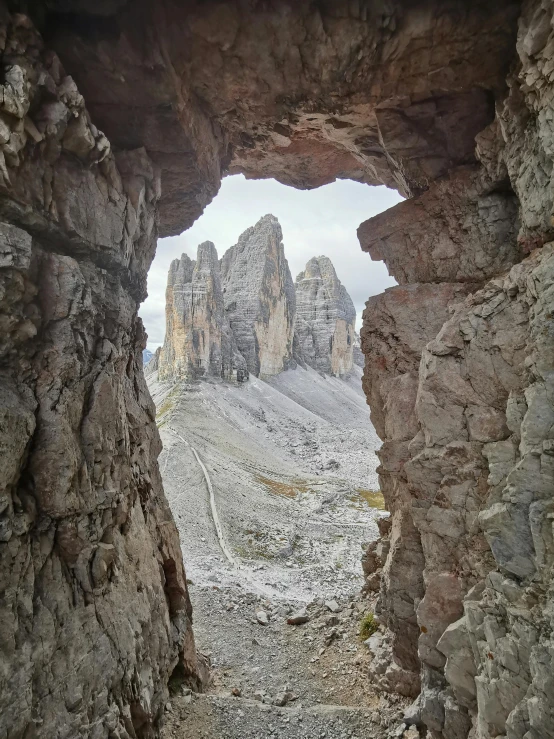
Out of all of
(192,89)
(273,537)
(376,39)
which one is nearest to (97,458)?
(192,89)

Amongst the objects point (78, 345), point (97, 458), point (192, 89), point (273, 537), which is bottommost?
point (273, 537)

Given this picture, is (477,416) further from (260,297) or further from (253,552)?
(260,297)

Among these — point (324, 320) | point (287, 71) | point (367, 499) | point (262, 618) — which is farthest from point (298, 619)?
point (324, 320)

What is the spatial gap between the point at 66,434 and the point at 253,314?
91.8 meters

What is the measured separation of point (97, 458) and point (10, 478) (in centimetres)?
215

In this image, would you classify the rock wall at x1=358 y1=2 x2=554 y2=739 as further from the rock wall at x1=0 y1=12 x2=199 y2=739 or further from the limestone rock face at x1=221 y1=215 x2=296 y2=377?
the limestone rock face at x1=221 y1=215 x2=296 y2=377

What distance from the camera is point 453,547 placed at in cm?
955

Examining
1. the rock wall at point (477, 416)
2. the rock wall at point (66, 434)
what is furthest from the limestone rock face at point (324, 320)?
the rock wall at point (66, 434)

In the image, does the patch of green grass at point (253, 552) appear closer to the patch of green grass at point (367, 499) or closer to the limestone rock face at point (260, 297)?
the patch of green grass at point (367, 499)

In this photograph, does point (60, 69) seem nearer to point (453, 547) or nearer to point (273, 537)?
point (453, 547)

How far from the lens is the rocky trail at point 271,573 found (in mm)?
11578

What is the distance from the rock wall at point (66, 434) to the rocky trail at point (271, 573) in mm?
4196

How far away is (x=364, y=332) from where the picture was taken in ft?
44.5

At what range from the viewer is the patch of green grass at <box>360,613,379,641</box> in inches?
618
